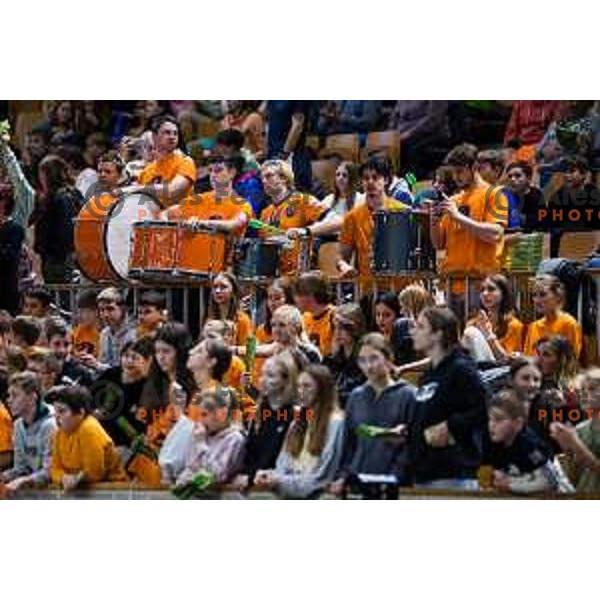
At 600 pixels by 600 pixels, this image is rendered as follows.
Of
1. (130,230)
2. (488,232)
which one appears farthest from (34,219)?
(488,232)

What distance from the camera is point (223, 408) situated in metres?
13.8

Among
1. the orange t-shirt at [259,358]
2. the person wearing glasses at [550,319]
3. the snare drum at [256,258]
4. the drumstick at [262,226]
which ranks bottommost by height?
the orange t-shirt at [259,358]

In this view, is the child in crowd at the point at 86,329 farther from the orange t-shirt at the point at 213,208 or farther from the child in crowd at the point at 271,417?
the child in crowd at the point at 271,417

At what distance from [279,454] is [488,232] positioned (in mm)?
1689

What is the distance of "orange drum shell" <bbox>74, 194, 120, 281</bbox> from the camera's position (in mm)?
14078

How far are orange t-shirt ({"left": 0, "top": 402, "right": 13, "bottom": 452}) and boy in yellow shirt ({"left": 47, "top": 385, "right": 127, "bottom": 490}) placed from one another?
266mm

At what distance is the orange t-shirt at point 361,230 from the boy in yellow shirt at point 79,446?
5.58ft

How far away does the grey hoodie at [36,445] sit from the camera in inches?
553

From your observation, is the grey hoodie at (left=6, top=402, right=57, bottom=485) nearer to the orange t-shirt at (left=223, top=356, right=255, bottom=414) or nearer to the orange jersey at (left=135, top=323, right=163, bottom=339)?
the orange jersey at (left=135, top=323, right=163, bottom=339)

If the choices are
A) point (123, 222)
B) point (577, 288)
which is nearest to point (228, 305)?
point (123, 222)

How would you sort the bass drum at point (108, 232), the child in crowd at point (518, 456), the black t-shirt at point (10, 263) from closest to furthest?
the child in crowd at point (518, 456) < the bass drum at point (108, 232) < the black t-shirt at point (10, 263)

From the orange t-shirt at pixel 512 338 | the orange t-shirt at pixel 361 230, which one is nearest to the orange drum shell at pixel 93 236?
the orange t-shirt at pixel 361 230

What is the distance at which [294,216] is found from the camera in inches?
549
